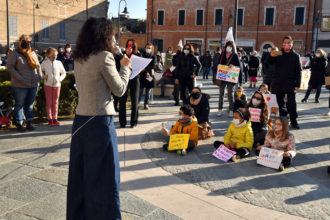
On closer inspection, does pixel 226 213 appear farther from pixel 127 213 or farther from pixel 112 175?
pixel 112 175

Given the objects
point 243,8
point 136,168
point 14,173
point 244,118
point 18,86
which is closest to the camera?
point 14,173

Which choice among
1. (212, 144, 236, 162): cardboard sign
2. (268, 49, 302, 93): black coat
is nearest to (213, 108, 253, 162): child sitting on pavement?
(212, 144, 236, 162): cardboard sign

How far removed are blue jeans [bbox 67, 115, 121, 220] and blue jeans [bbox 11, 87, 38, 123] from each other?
4443 mm

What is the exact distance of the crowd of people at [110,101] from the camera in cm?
282

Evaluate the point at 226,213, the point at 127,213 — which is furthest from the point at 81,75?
the point at 226,213

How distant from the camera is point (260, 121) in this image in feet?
21.3

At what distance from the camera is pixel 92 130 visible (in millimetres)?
2826

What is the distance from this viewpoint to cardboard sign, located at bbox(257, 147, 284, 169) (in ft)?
16.8

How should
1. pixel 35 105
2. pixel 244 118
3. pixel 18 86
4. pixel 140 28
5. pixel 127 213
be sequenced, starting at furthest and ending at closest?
1. pixel 140 28
2. pixel 35 105
3. pixel 18 86
4. pixel 244 118
5. pixel 127 213

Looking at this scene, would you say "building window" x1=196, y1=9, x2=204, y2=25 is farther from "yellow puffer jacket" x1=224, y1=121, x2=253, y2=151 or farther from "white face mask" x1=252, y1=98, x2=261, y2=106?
"yellow puffer jacket" x1=224, y1=121, x2=253, y2=151

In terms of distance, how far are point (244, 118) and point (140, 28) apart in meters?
51.7

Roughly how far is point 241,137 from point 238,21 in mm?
39320

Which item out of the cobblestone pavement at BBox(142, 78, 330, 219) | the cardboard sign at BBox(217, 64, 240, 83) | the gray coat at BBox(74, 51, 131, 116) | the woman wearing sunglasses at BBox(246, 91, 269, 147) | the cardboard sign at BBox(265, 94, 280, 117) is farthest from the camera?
the cardboard sign at BBox(217, 64, 240, 83)

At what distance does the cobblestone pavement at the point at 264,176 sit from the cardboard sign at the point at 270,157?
82mm
